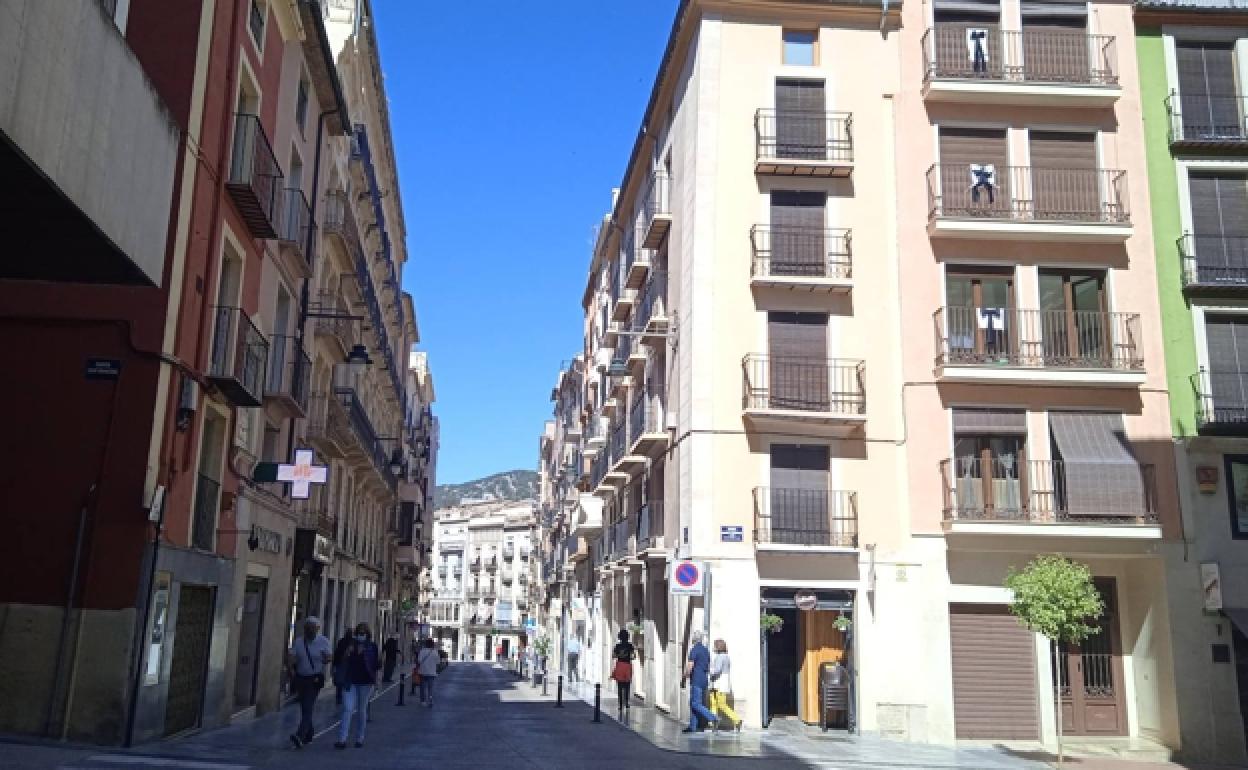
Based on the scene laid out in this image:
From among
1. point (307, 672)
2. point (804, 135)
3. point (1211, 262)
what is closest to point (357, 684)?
point (307, 672)

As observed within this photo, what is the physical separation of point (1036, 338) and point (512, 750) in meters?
13.1

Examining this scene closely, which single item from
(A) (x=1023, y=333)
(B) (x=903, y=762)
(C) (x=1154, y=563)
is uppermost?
(A) (x=1023, y=333)

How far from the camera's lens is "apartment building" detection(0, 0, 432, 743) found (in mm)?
8844

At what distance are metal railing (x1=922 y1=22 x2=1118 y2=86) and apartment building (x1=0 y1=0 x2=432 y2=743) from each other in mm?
13138

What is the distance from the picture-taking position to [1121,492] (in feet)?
65.5

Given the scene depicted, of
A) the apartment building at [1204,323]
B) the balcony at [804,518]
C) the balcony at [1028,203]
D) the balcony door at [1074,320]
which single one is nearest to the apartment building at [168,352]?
the balcony at [804,518]

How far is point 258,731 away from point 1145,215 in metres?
19.7

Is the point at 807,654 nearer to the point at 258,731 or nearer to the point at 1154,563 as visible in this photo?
the point at 1154,563

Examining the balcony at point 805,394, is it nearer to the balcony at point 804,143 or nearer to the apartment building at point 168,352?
the balcony at point 804,143

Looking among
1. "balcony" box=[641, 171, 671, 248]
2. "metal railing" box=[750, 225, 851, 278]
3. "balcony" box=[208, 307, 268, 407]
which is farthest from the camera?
"balcony" box=[641, 171, 671, 248]

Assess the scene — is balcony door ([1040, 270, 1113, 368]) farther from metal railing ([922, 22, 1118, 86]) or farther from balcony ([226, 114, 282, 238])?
balcony ([226, 114, 282, 238])

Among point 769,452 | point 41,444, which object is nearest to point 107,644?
point 41,444

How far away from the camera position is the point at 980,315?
21.3 m

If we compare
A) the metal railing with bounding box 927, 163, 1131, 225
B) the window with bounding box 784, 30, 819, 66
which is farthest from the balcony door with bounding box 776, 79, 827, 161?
the metal railing with bounding box 927, 163, 1131, 225
